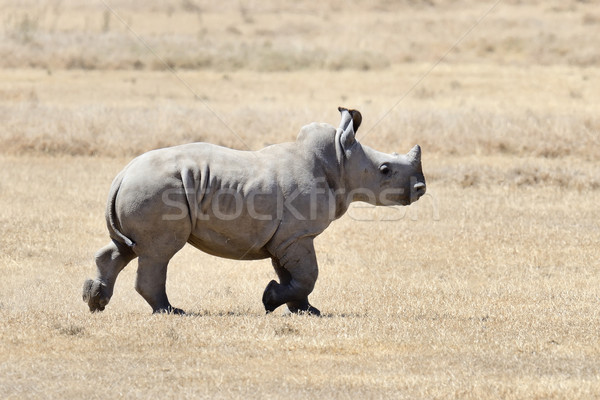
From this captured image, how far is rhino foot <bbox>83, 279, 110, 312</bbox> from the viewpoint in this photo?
1066 centimetres

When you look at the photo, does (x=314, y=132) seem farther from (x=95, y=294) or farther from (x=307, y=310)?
(x=95, y=294)

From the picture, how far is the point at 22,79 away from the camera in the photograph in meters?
36.8

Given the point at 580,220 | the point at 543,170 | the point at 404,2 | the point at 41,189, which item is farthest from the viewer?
the point at 404,2

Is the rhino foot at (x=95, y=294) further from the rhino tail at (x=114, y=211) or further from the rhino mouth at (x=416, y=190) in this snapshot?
the rhino mouth at (x=416, y=190)

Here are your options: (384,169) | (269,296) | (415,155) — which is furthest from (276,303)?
(415,155)

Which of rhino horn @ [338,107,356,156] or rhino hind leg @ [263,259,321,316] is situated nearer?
rhino hind leg @ [263,259,321,316]

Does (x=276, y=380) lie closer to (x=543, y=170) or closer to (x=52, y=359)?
(x=52, y=359)

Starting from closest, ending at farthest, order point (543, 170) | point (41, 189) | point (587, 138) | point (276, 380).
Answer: point (276, 380) < point (41, 189) < point (543, 170) < point (587, 138)

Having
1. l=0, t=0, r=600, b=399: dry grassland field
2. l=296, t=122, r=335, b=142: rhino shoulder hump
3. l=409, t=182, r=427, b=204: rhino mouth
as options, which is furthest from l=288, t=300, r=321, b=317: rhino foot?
l=296, t=122, r=335, b=142: rhino shoulder hump

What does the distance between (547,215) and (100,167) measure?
955cm

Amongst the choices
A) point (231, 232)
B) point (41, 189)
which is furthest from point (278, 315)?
point (41, 189)

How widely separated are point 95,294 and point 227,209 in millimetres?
1611

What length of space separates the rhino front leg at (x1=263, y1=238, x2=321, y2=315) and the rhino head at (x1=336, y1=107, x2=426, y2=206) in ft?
3.04

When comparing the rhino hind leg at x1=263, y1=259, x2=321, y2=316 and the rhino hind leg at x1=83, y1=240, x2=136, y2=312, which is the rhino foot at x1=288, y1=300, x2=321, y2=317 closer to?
the rhino hind leg at x1=263, y1=259, x2=321, y2=316
